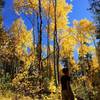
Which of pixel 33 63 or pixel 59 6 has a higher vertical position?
pixel 59 6

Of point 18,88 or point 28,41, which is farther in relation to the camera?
point 28,41

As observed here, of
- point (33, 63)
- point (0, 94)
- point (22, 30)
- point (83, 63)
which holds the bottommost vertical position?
point (0, 94)

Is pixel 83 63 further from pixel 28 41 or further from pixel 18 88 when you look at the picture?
pixel 18 88

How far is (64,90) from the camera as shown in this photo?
12.1 m

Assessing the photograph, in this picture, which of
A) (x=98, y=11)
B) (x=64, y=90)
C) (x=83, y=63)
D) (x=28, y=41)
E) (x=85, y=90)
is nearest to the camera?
(x=64, y=90)

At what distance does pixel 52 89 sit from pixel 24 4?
37.0 feet

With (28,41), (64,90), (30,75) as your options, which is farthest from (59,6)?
(64,90)

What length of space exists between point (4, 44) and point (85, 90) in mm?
9238

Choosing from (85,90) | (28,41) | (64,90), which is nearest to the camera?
(64,90)

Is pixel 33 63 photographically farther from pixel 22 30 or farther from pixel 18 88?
pixel 22 30

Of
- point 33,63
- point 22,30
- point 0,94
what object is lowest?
point 0,94

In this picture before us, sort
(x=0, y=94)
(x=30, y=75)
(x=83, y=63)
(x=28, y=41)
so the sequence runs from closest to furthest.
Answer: (x=0, y=94) → (x=30, y=75) → (x=28, y=41) → (x=83, y=63)

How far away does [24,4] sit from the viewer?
3341 cm

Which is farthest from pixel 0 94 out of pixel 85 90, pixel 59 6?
pixel 59 6
